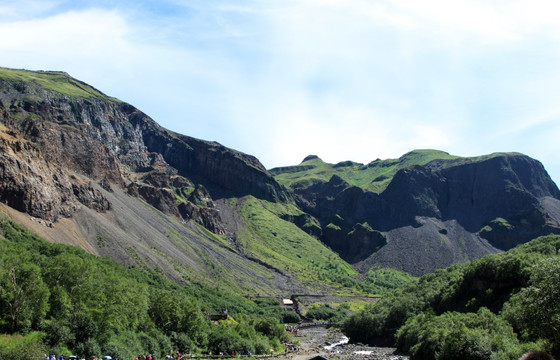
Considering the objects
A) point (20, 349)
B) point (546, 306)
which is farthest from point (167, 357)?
point (546, 306)

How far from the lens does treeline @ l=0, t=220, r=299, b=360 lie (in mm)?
58094

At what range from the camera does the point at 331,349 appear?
110938 mm

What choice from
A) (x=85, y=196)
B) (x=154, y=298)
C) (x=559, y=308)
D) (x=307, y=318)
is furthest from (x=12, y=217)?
(x=559, y=308)

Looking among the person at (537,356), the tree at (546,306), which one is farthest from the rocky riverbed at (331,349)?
the person at (537,356)

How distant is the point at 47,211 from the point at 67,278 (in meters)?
96.6

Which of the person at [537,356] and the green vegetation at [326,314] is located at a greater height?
the person at [537,356]

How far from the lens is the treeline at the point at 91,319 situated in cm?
5809

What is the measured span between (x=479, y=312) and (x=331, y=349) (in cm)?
3887

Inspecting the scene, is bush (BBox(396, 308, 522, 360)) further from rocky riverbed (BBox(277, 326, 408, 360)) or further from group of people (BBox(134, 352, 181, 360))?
group of people (BBox(134, 352, 181, 360))

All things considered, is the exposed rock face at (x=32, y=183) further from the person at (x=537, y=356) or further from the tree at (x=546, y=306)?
the person at (x=537, y=356)

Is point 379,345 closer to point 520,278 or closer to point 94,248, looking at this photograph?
point 520,278

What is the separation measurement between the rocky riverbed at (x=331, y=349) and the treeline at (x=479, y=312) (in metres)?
4.65

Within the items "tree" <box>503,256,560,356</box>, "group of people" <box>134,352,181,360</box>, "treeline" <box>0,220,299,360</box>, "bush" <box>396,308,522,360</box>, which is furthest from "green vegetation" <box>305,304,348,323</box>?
"tree" <box>503,256,560,356</box>

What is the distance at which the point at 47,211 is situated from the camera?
527 feet
